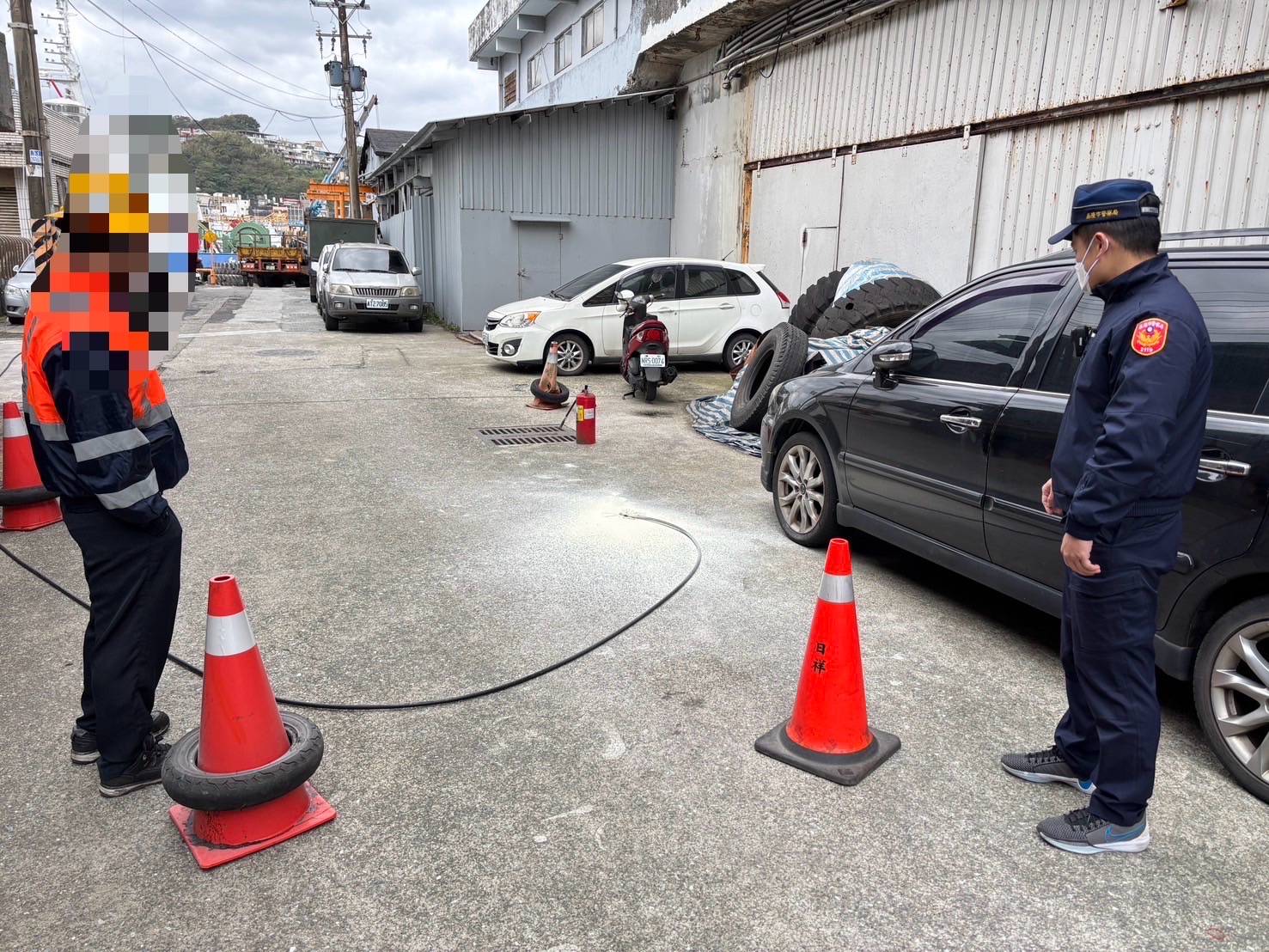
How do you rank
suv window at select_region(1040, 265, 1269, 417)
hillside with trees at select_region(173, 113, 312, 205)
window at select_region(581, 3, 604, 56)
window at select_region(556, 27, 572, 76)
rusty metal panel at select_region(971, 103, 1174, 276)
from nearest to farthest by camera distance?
suv window at select_region(1040, 265, 1269, 417) → rusty metal panel at select_region(971, 103, 1174, 276) → window at select_region(581, 3, 604, 56) → window at select_region(556, 27, 572, 76) → hillside with trees at select_region(173, 113, 312, 205)

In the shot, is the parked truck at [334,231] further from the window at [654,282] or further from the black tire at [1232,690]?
the black tire at [1232,690]

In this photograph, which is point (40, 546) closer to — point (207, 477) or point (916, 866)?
point (207, 477)

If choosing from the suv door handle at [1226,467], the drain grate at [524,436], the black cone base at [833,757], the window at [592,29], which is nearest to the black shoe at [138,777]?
the black cone base at [833,757]

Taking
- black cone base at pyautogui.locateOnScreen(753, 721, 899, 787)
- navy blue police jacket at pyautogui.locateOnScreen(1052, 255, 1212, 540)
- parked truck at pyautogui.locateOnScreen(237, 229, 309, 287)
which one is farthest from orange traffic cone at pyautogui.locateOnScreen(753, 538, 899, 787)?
parked truck at pyautogui.locateOnScreen(237, 229, 309, 287)

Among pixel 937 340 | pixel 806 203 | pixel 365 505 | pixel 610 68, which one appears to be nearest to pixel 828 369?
pixel 937 340

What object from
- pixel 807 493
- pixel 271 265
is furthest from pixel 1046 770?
pixel 271 265

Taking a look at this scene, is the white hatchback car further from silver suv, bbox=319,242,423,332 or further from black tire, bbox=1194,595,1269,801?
black tire, bbox=1194,595,1269,801

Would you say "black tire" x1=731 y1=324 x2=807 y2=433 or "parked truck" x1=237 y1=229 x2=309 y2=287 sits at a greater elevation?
Result: "parked truck" x1=237 y1=229 x2=309 y2=287

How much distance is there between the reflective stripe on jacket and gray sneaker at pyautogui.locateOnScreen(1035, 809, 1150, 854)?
289 cm

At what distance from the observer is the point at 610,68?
1923 centimetres

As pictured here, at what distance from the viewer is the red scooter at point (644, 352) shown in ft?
34.4

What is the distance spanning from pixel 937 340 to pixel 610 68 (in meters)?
17.0

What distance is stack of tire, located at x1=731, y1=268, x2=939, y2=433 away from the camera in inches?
327

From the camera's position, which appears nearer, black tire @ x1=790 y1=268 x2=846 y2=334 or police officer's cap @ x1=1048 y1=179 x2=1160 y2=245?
police officer's cap @ x1=1048 y1=179 x2=1160 y2=245
